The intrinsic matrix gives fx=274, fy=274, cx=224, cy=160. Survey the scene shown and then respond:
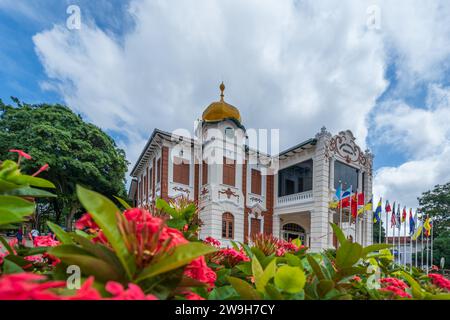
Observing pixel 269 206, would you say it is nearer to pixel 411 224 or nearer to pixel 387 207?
pixel 387 207

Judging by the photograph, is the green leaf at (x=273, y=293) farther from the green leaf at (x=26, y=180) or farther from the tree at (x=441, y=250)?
the tree at (x=441, y=250)

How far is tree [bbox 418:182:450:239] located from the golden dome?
2257 cm

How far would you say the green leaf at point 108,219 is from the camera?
0.69 meters

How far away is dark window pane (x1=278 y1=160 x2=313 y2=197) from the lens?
14352 millimetres

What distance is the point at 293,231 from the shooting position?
1571 centimetres

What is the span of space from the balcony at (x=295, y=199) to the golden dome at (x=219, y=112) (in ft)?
16.0

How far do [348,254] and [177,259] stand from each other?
81cm

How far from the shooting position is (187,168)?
13.4 meters

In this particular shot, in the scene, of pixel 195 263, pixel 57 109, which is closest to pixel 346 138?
pixel 195 263

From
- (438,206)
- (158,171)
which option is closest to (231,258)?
(158,171)

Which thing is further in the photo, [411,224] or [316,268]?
[411,224]

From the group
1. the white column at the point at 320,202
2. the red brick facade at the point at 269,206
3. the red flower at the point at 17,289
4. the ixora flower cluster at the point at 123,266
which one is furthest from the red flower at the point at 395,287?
the red brick facade at the point at 269,206
